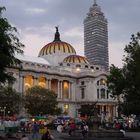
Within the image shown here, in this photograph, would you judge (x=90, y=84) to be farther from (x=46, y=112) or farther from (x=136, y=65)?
(x=136, y=65)

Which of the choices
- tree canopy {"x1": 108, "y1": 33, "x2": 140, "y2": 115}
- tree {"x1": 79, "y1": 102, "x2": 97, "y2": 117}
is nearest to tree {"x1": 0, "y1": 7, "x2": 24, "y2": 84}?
tree canopy {"x1": 108, "y1": 33, "x2": 140, "y2": 115}

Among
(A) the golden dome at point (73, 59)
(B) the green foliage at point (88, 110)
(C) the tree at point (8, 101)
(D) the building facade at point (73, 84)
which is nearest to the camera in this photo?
(B) the green foliage at point (88, 110)

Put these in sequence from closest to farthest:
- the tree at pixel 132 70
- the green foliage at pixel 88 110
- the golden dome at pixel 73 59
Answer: the tree at pixel 132 70 → the green foliage at pixel 88 110 → the golden dome at pixel 73 59

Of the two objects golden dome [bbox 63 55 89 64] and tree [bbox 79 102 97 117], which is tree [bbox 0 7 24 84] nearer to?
tree [bbox 79 102 97 117]

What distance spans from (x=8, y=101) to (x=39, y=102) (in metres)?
10.7

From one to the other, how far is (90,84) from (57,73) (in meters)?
11.3

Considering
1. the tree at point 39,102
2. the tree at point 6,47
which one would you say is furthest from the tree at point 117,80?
the tree at point 39,102

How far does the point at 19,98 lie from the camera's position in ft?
311

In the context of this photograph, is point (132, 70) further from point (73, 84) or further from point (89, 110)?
point (73, 84)

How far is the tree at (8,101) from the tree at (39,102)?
6286 millimetres

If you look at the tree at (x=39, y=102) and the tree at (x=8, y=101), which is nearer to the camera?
the tree at (x=8, y=101)

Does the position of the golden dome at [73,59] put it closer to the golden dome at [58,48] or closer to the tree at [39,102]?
the golden dome at [58,48]

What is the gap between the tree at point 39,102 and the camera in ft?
325

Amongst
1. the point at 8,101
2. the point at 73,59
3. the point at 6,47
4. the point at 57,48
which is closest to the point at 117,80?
the point at 6,47
